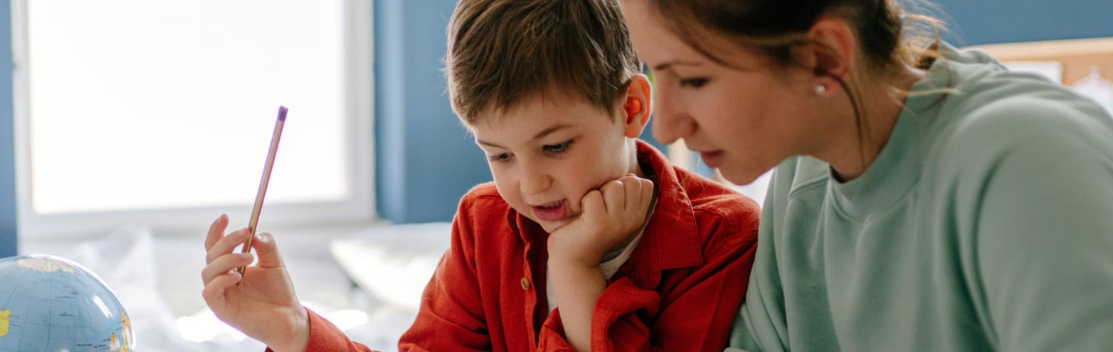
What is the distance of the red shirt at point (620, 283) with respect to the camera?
1047 millimetres

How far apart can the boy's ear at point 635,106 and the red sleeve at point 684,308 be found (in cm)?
14

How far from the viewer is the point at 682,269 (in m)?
1.09

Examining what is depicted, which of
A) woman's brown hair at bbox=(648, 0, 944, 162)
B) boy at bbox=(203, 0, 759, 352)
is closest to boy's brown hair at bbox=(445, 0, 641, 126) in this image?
boy at bbox=(203, 0, 759, 352)

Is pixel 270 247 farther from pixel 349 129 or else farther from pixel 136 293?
pixel 349 129

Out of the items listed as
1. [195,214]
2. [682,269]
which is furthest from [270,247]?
[195,214]

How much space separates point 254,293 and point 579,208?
401 mm

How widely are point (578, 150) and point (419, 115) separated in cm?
180

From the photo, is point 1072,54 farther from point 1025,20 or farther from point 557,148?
point 557,148

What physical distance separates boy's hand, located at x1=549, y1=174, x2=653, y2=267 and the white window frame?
6.09ft

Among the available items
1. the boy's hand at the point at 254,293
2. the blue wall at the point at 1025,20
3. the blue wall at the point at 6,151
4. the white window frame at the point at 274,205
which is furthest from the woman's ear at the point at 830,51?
the white window frame at the point at 274,205

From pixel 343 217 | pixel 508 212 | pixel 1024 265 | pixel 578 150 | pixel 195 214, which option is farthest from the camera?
pixel 343 217

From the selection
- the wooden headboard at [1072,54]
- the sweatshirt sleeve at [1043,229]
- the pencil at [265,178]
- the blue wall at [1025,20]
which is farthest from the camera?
the blue wall at [1025,20]

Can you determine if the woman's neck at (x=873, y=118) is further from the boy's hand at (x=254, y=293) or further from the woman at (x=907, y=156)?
Answer: the boy's hand at (x=254, y=293)

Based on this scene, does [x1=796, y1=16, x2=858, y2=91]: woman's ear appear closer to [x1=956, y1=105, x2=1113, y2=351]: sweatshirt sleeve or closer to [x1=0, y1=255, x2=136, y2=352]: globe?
[x1=956, y1=105, x2=1113, y2=351]: sweatshirt sleeve
